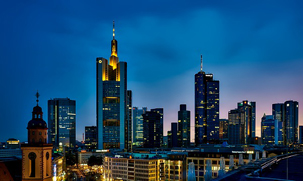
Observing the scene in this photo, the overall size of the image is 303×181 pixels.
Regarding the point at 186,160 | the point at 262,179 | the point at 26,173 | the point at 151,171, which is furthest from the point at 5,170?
the point at 186,160

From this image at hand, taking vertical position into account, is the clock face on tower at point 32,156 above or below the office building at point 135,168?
above

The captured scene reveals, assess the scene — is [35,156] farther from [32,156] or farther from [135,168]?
[135,168]

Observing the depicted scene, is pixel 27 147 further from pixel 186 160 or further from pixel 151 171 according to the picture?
pixel 186 160

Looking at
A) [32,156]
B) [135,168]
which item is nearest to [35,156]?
[32,156]

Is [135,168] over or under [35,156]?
under

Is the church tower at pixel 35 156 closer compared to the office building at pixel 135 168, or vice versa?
the church tower at pixel 35 156

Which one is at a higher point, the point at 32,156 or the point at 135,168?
the point at 32,156

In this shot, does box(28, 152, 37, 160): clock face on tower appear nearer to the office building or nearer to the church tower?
the church tower

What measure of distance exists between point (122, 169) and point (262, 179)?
129m

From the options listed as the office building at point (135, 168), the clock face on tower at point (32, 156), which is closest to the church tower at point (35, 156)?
the clock face on tower at point (32, 156)

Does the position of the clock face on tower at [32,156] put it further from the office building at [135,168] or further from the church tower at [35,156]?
the office building at [135,168]

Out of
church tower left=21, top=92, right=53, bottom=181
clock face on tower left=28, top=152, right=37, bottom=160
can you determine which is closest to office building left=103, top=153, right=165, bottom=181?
church tower left=21, top=92, right=53, bottom=181

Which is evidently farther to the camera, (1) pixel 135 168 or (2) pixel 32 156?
(1) pixel 135 168

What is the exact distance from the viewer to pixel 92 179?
175750mm
